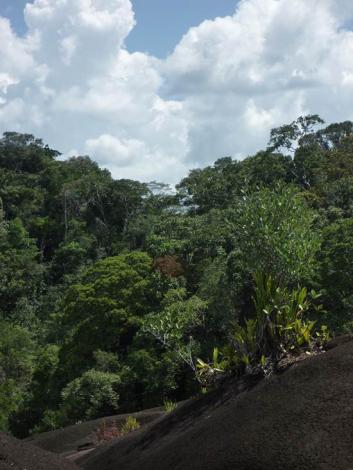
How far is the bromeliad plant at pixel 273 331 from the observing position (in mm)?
12633

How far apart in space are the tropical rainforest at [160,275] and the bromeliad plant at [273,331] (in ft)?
0.10

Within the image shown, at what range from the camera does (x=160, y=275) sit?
34281 millimetres

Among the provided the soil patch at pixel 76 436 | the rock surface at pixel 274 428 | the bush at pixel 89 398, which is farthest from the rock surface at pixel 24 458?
the bush at pixel 89 398

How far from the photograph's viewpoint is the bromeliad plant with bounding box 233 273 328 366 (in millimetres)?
12633

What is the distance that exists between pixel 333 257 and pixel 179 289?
8355mm

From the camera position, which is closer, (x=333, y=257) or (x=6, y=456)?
(x=6, y=456)

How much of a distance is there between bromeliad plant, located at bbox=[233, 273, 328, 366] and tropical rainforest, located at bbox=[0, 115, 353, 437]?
30mm

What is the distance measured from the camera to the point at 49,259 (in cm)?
6225

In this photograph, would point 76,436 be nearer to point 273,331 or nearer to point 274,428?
point 273,331

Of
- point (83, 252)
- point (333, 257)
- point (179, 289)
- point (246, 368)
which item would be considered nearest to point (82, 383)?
point (179, 289)

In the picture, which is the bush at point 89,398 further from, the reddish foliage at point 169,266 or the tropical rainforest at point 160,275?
the reddish foliage at point 169,266

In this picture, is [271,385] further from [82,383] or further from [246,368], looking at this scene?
[82,383]

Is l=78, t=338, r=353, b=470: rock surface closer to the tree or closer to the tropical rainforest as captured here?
the tropical rainforest

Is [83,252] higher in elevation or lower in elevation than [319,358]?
higher
